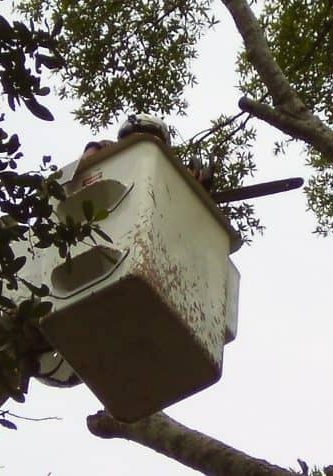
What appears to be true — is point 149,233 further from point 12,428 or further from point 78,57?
point 78,57

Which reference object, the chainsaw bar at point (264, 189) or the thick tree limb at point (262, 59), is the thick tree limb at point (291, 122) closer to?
the thick tree limb at point (262, 59)

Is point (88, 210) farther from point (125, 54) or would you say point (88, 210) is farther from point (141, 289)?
point (125, 54)

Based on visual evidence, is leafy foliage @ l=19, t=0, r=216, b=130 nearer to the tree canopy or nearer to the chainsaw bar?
the tree canopy

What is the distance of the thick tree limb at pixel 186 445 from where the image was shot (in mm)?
2928

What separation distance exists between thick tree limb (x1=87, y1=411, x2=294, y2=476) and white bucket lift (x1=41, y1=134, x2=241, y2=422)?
0.93ft

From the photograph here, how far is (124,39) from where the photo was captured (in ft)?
15.9

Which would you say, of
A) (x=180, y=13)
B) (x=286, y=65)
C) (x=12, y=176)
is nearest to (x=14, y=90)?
(x=12, y=176)

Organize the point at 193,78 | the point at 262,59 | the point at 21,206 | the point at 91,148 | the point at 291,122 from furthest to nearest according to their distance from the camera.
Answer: the point at 193,78 → the point at 262,59 → the point at 291,122 → the point at 91,148 → the point at 21,206

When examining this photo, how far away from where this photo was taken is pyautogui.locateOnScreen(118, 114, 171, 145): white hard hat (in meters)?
3.14

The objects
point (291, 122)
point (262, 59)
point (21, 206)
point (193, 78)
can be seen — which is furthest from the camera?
point (193, 78)

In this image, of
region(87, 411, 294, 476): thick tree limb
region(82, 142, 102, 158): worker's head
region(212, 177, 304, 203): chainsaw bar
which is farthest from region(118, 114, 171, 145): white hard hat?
region(87, 411, 294, 476): thick tree limb

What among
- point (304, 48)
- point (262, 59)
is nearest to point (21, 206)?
point (262, 59)

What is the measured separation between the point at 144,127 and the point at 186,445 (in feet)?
2.92

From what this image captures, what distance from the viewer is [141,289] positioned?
2508 mm
